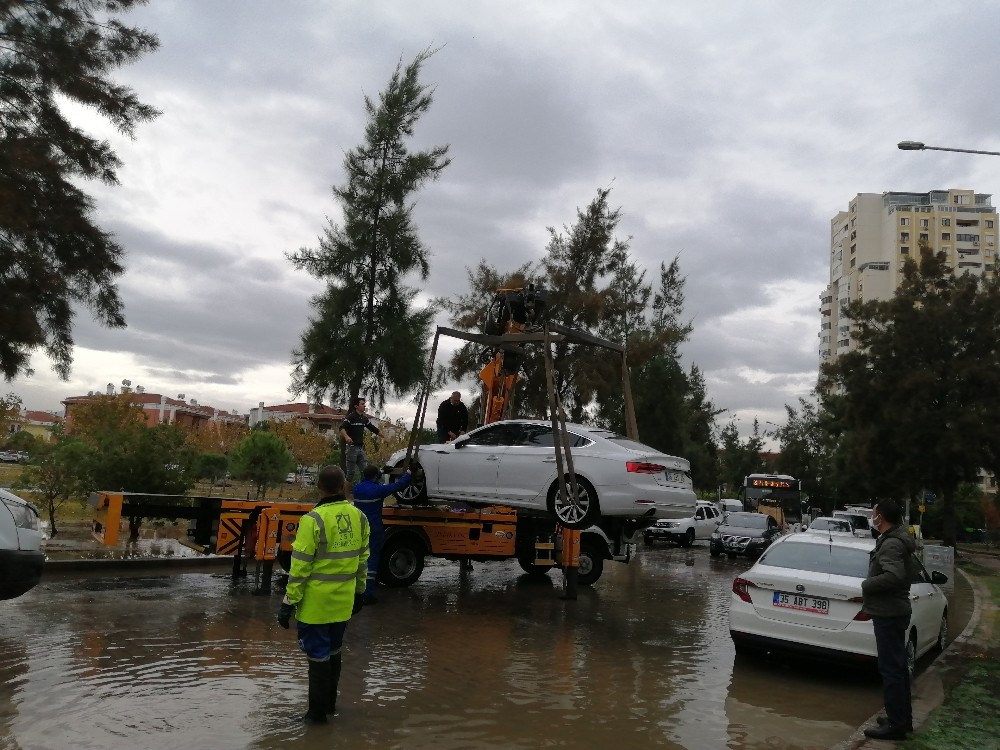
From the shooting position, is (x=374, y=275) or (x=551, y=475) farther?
(x=374, y=275)

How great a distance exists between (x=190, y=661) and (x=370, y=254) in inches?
425

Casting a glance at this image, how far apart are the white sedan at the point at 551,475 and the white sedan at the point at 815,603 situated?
75.5 inches

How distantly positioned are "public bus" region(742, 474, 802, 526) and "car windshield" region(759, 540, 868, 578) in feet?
92.8

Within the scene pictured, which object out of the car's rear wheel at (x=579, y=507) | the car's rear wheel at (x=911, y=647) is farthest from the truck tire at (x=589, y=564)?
the car's rear wheel at (x=911, y=647)

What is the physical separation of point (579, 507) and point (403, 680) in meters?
3.81

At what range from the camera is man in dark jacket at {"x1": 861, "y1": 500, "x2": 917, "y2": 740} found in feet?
18.5

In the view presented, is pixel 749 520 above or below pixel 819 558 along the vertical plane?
→ below

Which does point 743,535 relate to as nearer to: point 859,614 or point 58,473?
point 859,614

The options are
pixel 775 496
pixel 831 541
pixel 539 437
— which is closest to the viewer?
pixel 831 541

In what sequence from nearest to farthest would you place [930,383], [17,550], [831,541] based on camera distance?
[17,550]
[831,541]
[930,383]

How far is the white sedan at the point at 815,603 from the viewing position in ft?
23.5

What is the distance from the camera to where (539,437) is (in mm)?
10703

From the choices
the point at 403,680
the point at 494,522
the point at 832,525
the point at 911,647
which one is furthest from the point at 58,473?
the point at 832,525

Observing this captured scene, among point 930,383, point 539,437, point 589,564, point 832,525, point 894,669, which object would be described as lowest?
point 589,564
